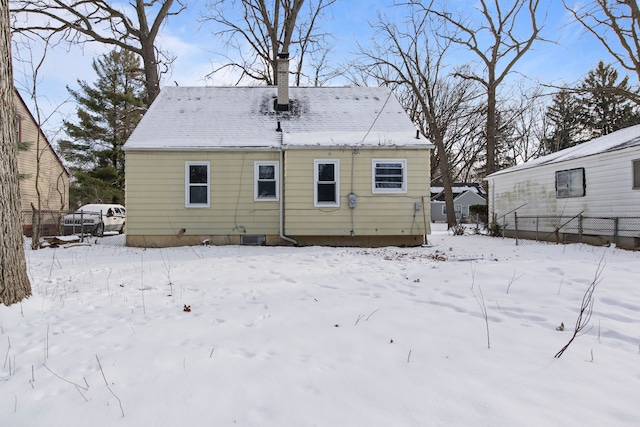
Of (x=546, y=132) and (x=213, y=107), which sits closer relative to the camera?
(x=213, y=107)

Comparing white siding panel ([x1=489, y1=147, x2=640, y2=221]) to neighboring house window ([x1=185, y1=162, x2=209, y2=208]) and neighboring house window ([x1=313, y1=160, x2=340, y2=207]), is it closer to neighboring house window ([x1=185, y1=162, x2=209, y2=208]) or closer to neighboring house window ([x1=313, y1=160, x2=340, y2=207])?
neighboring house window ([x1=313, y1=160, x2=340, y2=207])

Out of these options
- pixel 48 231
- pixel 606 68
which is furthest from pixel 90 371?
pixel 606 68

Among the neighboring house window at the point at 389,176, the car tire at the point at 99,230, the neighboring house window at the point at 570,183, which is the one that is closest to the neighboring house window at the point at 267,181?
the neighboring house window at the point at 389,176

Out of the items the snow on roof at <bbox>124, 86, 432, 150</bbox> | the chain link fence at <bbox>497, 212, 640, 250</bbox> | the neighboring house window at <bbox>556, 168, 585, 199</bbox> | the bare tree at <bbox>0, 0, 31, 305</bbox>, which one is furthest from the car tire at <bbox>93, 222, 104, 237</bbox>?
the neighboring house window at <bbox>556, 168, 585, 199</bbox>

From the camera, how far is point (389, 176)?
1056 centimetres

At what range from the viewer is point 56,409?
202 centimetres

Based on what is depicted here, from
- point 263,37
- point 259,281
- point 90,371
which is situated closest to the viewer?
point 90,371

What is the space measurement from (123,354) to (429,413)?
2349 millimetres

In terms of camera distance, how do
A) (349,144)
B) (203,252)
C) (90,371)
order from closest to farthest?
(90,371) < (203,252) < (349,144)

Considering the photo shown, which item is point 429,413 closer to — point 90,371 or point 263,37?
point 90,371

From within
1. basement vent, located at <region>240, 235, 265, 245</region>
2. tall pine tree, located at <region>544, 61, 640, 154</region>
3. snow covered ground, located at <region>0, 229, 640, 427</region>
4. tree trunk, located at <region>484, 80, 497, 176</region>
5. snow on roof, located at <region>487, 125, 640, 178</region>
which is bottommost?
snow covered ground, located at <region>0, 229, 640, 427</region>

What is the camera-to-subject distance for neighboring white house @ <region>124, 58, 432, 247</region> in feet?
34.2

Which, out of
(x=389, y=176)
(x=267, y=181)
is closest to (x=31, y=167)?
(x=267, y=181)

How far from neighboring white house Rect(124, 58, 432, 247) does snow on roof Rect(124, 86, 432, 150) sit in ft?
0.23
